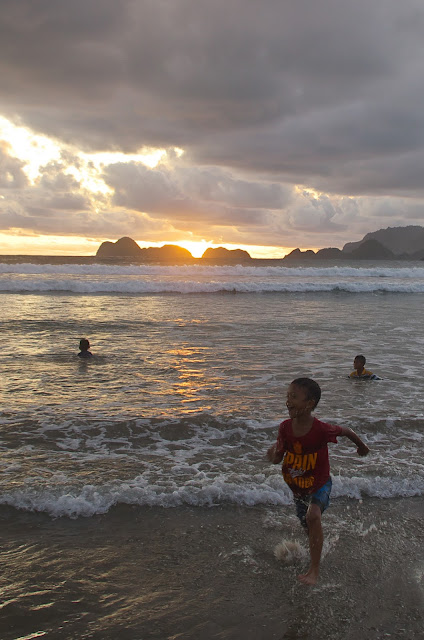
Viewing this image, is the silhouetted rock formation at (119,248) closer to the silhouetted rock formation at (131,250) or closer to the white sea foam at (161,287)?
the silhouetted rock formation at (131,250)

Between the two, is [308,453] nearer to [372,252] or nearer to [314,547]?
[314,547]

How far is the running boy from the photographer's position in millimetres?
3453

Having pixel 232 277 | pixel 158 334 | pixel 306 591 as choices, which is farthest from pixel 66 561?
pixel 232 277

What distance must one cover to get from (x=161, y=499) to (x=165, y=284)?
1132 inches

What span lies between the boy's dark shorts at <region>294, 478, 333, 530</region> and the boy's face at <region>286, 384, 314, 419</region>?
0.58m

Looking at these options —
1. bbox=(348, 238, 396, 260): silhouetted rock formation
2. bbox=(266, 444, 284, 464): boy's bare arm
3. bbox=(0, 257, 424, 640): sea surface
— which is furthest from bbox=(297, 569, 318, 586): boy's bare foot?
bbox=(348, 238, 396, 260): silhouetted rock formation

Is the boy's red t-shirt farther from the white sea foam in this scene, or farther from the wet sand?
the white sea foam

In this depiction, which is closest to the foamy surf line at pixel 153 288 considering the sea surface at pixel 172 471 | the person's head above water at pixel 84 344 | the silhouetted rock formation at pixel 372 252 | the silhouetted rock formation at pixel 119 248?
the sea surface at pixel 172 471

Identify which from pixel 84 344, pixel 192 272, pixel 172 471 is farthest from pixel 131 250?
pixel 172 471

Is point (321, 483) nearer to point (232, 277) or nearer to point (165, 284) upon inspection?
point (165, 284)

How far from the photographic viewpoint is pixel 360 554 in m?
3.79

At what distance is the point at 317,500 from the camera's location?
3533 mm

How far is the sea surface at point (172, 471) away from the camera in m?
3.24

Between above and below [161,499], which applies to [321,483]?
above
